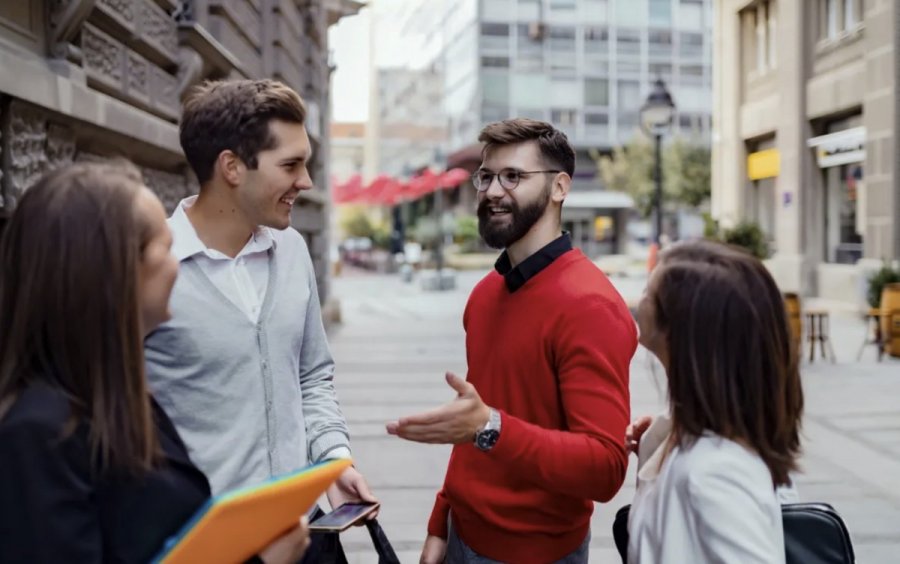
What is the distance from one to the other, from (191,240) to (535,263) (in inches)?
32.6

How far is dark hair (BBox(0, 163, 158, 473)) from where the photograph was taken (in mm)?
1472

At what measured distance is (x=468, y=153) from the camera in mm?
57750

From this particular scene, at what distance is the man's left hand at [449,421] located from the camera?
1.95 metres

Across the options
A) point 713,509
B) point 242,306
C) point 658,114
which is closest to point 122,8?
point 242,306

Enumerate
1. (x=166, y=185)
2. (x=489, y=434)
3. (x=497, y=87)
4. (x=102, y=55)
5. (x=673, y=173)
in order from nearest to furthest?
(x=489, y=434), (x=102, y=55), (x=166, y=185), (x=673, y=173), (x=497, y=87)

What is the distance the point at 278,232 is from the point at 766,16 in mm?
25218

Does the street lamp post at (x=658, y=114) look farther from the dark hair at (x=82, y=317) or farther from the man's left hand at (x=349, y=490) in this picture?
the dark hair at (x=82, y=317)

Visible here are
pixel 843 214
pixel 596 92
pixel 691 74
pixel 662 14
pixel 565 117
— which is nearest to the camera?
pixel 843 214

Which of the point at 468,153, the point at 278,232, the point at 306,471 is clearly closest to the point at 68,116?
the point at 278,232

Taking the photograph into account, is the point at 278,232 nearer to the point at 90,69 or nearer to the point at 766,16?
the point at 90,69

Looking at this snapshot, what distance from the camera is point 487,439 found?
2059 mm

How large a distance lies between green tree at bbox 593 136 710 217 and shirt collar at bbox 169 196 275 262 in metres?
46.2

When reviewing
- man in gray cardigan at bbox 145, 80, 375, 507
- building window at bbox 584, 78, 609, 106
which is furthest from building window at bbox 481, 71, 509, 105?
man in gray cardigan at bbox 145, 80, 375, 507

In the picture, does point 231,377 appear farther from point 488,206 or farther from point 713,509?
point 713,509
